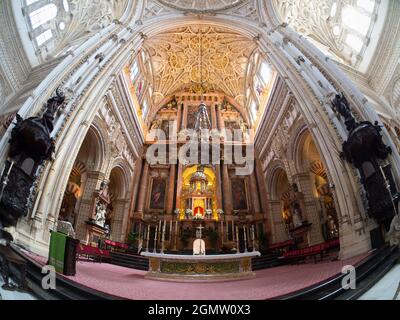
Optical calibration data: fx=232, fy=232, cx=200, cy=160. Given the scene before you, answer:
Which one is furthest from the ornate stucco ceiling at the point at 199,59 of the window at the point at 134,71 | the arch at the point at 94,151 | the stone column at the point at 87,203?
the stone column at the point at 87,203

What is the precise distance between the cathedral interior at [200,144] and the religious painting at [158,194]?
0.10 m

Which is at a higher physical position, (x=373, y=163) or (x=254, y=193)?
(x=254, y=193)

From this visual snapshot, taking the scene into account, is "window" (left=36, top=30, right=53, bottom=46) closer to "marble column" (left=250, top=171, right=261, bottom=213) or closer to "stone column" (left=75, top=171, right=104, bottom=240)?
"stone column" (left=75, top=171, right=104, bottom=240)

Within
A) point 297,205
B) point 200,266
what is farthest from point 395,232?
point 297,205

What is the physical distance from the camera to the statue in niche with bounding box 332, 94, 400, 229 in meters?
7.27

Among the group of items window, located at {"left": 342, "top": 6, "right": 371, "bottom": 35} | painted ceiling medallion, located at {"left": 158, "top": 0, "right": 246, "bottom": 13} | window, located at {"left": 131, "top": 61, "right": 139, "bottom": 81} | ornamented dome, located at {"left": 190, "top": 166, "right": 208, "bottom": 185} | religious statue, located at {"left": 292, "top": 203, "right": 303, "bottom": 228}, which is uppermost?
painted ceiling medallion, located at {"left": 158, "top": 0, "right": 246, "bottom": 13}

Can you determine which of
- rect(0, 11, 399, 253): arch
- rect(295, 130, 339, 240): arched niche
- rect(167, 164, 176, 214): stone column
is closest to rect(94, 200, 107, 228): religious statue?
rect(0, 11, 399, 253): arch

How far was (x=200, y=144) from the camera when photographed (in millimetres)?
21766

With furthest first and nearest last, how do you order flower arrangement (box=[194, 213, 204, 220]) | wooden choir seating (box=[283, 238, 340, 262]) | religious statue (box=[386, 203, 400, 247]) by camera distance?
flower arrangement (box=[194, 213, 204, 220]), wooden choir seating (box=[283, 238, 340, 262]), religious statue (box=[386, 203, 400, 247])

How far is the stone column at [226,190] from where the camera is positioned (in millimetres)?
19109

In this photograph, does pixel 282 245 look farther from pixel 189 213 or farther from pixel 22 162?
pixel 22 162

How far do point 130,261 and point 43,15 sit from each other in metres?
13.5

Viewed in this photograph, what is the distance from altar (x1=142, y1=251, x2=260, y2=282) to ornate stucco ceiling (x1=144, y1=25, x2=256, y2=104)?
647 inches
